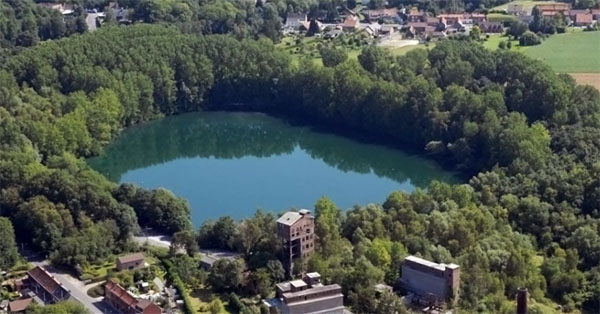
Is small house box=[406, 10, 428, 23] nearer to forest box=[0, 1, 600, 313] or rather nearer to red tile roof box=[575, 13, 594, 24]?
red tile roof box=[575, 13, 594, 24]

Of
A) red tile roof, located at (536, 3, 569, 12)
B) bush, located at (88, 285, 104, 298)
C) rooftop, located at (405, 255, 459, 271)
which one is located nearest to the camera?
rooftop, located at (405, 255, 459, 271)

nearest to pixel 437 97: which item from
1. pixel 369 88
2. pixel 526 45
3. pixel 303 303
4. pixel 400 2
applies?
pixel 369 88

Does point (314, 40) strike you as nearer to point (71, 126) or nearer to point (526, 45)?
point (526, 45)

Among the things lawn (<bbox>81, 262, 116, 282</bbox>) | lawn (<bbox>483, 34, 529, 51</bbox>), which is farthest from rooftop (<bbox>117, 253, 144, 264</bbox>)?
lawn (<bbox>483, 34, 529, 51</bbox>)

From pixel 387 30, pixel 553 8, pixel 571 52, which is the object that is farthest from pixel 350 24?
pixel 571 52

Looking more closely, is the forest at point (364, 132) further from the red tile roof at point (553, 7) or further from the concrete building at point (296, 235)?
the red tile roof at point (553, 7)
